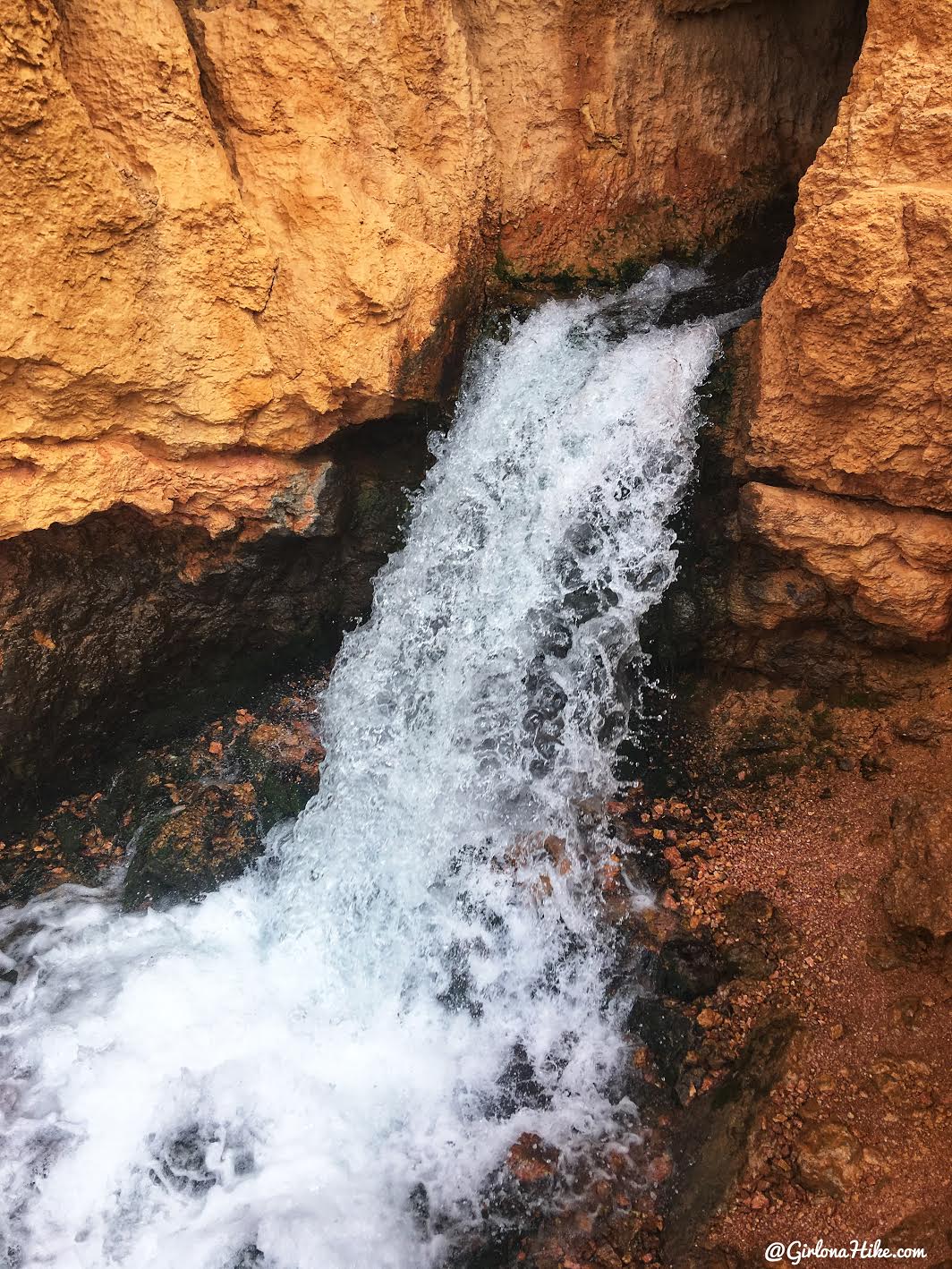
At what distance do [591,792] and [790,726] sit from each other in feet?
3.70

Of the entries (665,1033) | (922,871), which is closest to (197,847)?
(665,1033)

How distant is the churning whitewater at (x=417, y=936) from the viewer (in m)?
3.58

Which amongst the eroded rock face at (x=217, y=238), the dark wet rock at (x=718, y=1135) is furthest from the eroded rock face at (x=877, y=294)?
the dark wet rock at (x=718, y=1135)

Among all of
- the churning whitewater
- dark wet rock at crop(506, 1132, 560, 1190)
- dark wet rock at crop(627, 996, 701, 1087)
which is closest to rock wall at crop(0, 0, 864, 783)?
the churning whitewater

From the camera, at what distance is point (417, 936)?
4.32 meters

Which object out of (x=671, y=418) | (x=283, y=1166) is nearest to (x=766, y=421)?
(x=671, y=418)

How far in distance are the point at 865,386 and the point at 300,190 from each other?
290 centimetres

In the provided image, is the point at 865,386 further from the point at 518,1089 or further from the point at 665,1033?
the point at 518,1089

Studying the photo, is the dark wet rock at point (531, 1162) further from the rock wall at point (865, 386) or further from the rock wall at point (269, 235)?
the rock wall at point (269, 235)

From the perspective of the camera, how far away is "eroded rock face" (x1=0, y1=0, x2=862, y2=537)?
12.5 feet

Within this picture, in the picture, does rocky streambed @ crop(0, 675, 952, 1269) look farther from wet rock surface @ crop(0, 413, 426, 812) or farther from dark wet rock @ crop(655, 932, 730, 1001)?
wet rock surface @ crop(0, 413, 426, 812)

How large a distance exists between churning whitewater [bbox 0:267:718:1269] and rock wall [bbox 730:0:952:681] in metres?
0.52

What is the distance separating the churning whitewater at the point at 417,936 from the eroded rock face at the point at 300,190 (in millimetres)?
665

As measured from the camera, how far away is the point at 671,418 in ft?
14.9
